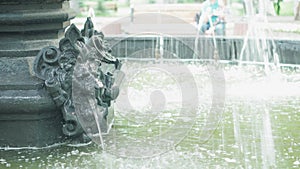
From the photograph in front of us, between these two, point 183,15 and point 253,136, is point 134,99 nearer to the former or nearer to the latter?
point 253,136

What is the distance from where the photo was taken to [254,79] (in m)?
7.57

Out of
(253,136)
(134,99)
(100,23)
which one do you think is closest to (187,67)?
(134,99)

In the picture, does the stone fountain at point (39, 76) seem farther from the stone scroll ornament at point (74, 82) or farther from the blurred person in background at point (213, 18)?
the blurred person in background at point (213, 18)

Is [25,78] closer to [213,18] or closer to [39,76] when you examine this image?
[39,76]

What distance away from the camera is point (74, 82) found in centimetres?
441

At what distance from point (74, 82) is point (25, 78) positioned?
344 mm

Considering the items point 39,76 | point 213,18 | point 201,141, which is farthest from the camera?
point 213,18

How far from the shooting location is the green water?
413 cm

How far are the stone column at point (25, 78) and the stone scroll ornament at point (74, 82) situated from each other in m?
0.08

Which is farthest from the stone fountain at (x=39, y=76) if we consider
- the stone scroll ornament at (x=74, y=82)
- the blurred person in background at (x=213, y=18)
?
the blurred person in background at (x=213, y=18)

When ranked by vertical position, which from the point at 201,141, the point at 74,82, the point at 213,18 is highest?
the point at 74,82

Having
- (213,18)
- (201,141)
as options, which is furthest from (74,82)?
(213,18)

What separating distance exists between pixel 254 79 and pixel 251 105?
1.63m

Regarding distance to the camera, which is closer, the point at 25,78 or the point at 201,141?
the point at 25,78
